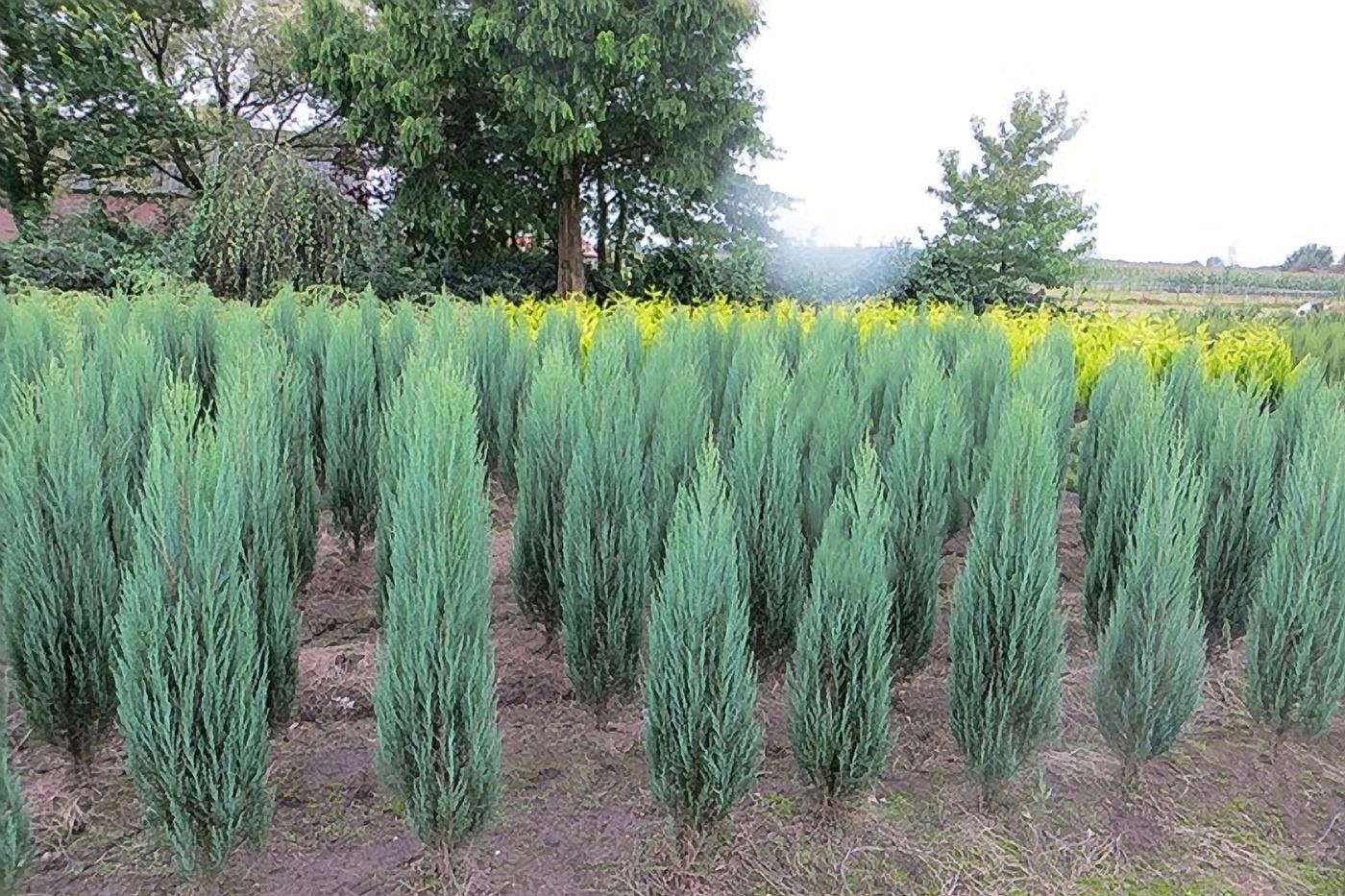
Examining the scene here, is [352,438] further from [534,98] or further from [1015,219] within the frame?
[1015,219]

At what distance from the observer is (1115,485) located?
354 centimetres

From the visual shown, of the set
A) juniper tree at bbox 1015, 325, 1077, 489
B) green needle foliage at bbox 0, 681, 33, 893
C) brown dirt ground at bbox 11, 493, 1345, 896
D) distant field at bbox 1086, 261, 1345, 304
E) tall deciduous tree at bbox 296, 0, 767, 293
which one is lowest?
brown dirt ground at bbox 11, 493, 1345, 896

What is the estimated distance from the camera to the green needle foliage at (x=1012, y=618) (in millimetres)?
2479

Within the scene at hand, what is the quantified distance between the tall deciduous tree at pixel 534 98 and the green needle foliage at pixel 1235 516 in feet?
40.9

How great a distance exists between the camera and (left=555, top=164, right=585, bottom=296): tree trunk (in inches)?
668

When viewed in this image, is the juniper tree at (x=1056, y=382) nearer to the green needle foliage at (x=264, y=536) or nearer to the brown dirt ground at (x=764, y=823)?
the brown dirt ground at (x=764, y=823)

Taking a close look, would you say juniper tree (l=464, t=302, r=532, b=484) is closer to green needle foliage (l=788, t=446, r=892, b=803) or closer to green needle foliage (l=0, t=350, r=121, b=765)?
green needle foliage (l=0, t=350, r=121, b=765)

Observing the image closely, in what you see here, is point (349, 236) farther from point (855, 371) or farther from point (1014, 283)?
point (1014, 283)

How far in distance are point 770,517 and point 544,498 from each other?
0.89 metres

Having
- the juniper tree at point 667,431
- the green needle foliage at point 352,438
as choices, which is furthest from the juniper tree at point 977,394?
the green needle foliage at point 352,438

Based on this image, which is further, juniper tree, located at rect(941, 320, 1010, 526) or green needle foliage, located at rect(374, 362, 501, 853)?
juniper tree, located at rect(941, 320, 1010, 526)

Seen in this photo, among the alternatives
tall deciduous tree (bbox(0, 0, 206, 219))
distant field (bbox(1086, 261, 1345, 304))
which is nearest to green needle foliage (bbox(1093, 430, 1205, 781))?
tall deciduous tree (bbox(0, 0, 206, 219))

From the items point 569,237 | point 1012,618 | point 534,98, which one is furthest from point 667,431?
point 569,237

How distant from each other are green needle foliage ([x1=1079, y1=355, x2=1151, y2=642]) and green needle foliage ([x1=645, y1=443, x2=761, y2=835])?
156cm
